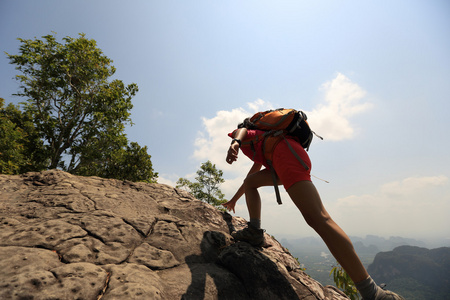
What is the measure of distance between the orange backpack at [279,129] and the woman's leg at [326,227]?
57 cm

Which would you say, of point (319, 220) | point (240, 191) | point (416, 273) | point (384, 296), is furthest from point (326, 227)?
point (416, 273)

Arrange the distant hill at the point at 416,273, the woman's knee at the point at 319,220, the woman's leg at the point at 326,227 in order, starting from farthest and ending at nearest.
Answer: the distant hill at the point at 416,273 < the woman's knee at the point at 319,220 < the woman's leg at the point at 326,227

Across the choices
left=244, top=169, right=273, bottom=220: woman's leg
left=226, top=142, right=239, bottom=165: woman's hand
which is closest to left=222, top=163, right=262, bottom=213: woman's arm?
left=244, top=169, right=273, bottom=220: woman's leg

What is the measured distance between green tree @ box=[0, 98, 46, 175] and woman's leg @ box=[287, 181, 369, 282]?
36.0 ft

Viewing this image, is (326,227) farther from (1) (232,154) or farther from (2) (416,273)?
(2) (416,273)

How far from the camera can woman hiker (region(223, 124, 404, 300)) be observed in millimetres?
2220

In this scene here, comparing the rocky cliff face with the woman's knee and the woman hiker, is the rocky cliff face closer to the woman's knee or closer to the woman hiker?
the woman hiker

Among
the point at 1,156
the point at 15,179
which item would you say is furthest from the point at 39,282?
the point at 1,156

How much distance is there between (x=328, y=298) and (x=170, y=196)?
3.33 metres

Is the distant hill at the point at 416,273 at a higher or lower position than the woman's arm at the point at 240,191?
lower

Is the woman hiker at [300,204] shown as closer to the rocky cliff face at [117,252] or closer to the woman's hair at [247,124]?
the woman's hair at [247,124]

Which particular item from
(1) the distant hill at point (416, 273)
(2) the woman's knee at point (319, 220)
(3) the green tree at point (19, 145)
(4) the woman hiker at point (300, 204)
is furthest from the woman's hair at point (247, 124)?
(1) the distant hill at point (416, 273)

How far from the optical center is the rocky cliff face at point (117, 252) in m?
1.76

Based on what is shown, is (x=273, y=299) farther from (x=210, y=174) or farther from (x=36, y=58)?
(x=210, y=174)
